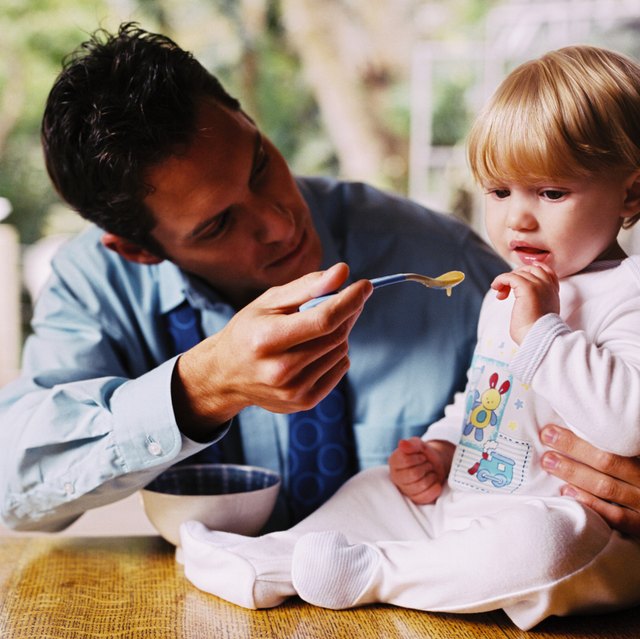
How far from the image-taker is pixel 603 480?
3.92 ft

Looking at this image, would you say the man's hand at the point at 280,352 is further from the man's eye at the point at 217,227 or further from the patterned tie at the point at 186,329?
the patterned tie at the point at 186,329

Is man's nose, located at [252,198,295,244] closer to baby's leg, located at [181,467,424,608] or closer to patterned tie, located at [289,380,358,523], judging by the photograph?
patterned tie, located at [289,380,358,523]

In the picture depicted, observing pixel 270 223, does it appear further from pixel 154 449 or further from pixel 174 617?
pixel 174 617

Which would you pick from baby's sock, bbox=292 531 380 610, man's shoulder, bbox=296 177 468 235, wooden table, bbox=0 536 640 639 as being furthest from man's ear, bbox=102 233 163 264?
baby's sock, bbox=292 531 380 610

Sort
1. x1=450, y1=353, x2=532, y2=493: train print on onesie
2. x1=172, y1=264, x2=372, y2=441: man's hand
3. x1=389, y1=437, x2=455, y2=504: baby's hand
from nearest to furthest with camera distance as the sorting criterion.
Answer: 1. x1=172, y1=264, x2=372, y2=441: man's hand
2. x1=450, y1=353, x2=532, y2=493: train print on onesie
3. x1=389, y1=437, x2=455, y2=504: baby's hand

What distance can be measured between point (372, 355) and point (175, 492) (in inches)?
18.6

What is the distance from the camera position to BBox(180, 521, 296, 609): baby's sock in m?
1.23

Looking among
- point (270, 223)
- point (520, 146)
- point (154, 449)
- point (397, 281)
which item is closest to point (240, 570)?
point (154, 449)

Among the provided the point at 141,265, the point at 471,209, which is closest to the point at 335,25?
the point at 471,209

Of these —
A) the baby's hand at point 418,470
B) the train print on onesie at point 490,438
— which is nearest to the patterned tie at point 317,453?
the baby's hand at point 418,470

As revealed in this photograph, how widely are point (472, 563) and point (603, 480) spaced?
23cm

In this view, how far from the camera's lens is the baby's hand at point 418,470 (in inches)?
54.8

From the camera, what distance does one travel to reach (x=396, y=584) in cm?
119

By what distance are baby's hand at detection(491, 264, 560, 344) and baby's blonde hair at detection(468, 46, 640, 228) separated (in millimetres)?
138
